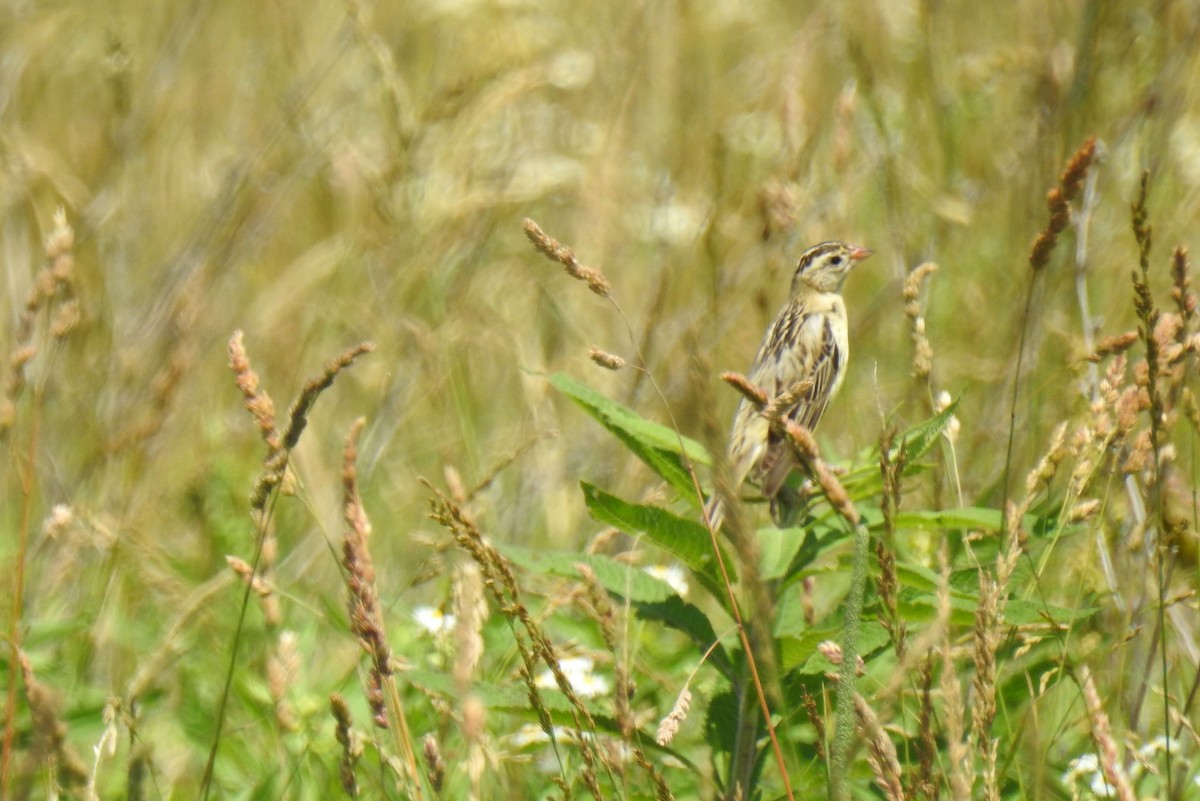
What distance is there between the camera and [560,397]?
5.78 m

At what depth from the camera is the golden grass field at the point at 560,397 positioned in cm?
217

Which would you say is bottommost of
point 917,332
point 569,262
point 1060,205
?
point 917,332

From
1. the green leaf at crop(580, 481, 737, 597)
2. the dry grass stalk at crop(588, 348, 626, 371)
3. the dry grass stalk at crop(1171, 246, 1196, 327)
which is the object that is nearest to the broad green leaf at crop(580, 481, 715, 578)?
the green leaf at crop(580, 481, 737, 597)

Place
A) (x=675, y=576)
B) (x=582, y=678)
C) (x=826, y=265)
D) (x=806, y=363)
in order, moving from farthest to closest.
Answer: (x=826, y=265), (x=806, y=363), (x=675, y=576), (x=582, y=678)

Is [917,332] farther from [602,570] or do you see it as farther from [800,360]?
[800,360]

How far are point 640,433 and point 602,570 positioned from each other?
0.24 metres

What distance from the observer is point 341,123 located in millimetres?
6426

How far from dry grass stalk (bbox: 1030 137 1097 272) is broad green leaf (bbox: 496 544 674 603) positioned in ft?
2.59

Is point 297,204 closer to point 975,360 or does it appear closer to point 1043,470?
point 975,360

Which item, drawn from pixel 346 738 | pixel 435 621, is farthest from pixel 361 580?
pixel 435 621

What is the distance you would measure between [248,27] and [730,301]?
406 centimetres

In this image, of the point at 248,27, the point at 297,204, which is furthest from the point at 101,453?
the point at 248,27

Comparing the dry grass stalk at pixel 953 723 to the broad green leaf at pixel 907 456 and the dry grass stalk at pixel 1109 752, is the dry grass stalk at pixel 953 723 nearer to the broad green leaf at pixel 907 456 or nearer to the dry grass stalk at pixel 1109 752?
the dry grass stalk at pixel 1109 752

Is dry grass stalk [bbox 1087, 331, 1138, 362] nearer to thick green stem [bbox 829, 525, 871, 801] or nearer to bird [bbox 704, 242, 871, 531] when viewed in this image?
thick green stem [bbox 829, 525, 871, 801]
